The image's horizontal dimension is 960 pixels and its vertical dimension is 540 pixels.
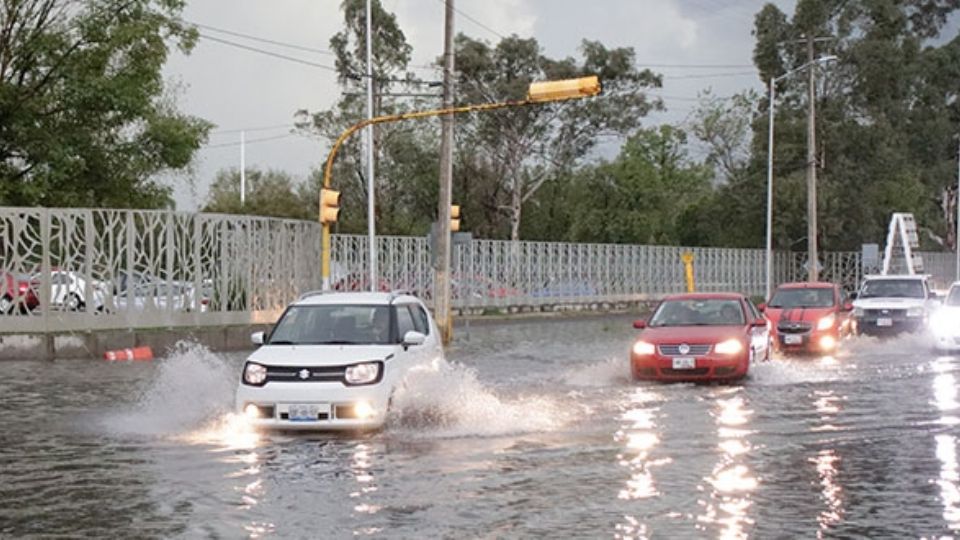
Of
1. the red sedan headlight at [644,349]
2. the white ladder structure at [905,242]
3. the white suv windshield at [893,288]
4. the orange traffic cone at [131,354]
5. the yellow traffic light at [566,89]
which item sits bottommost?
the orange traffic cone at [131,354]

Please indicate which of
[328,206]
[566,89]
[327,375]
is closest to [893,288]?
[566,89]

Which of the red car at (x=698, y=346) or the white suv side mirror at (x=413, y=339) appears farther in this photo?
the red car at (x=698, y=346)

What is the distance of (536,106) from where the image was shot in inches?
2467

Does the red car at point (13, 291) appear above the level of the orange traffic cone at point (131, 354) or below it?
above

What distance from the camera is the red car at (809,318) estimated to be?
2625 centimetres

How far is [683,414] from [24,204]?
22236 millimetres

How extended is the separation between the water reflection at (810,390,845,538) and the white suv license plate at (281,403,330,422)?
476 centimetres

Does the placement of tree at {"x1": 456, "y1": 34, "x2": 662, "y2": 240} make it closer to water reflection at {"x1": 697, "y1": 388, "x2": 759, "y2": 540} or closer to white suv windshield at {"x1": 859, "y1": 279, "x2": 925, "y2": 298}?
white suv windshield at {"x1": 859, "y1": 279, "x2": 925, "y2": 298}

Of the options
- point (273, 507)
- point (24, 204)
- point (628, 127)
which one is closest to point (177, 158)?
point (24, 204)

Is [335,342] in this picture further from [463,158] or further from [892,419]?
[463,158]

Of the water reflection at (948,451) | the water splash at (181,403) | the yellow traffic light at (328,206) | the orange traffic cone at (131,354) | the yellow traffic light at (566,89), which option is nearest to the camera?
the water reflection at (948,451)

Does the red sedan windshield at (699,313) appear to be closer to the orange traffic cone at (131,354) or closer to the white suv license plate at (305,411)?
the white suv license plate at (305,411)

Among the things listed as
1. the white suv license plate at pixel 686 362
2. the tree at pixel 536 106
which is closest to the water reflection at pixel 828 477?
the white suv license plate at pixel 686 362

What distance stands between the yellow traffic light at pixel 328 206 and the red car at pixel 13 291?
656 cm
